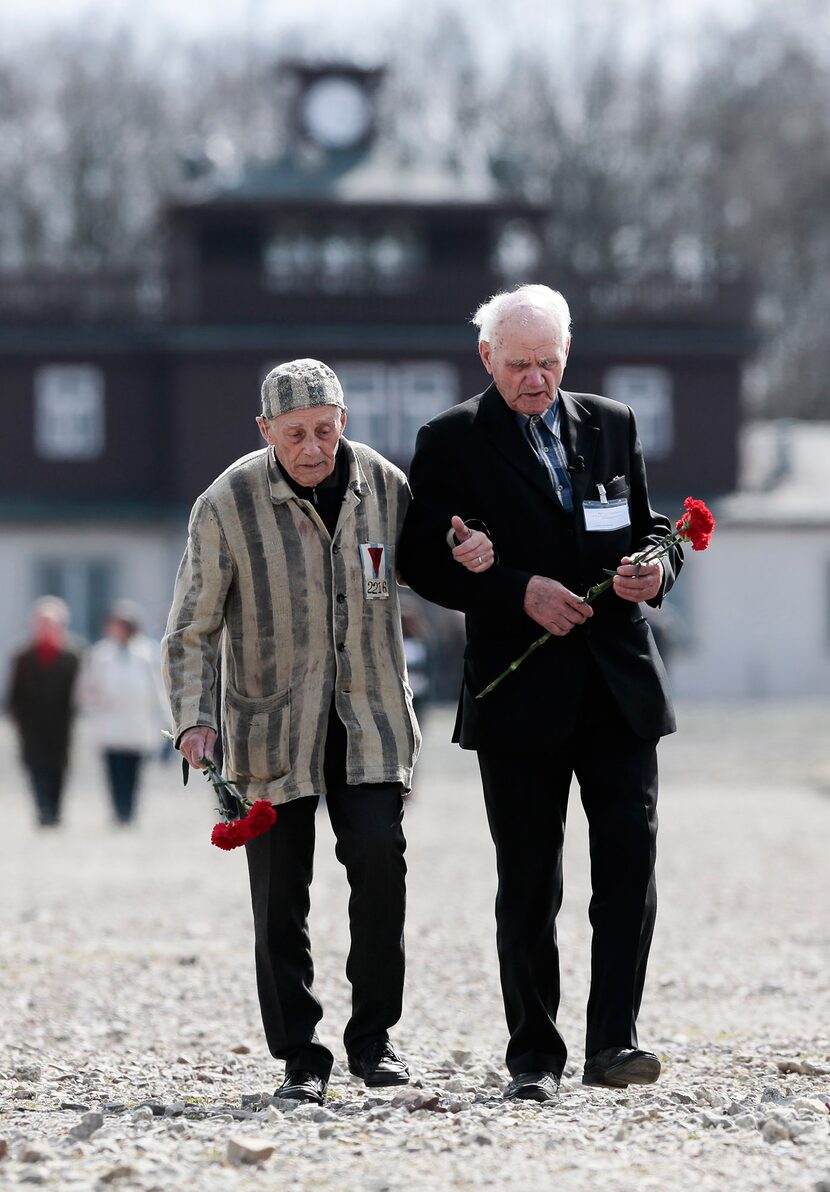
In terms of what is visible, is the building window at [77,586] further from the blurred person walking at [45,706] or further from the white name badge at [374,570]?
the white name badge at [374,570]

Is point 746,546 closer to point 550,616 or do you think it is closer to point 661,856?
point 661,856

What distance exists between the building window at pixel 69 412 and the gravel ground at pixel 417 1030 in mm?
23944

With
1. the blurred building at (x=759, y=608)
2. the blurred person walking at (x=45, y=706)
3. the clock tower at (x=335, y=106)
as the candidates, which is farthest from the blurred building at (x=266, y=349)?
the blurred person walking at (x=45, y=706)

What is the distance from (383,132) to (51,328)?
18.3 m

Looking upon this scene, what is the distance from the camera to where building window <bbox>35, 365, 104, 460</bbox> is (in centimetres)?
4162

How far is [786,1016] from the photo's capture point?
8281 millimetres

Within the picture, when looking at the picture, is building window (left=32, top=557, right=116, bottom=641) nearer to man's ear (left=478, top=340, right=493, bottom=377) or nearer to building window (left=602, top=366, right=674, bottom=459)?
building window (left=602, top=366, right=674, bottom=459)

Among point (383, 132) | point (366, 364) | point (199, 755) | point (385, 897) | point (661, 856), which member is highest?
point (383, 132)

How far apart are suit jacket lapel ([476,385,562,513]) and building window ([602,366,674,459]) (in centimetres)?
3613

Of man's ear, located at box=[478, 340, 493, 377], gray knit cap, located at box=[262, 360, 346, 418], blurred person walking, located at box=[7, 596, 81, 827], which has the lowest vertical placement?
blurred person walking, located at box=[7, 596, 81, 827]

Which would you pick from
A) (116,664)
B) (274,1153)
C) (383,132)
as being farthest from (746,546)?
(274,1153)

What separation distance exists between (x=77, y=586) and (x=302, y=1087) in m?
35.6

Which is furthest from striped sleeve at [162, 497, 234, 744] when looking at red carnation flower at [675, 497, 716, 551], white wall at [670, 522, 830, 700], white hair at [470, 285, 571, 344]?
white wall at [670, 522, 830, 700]

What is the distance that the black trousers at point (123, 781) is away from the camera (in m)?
18.3
